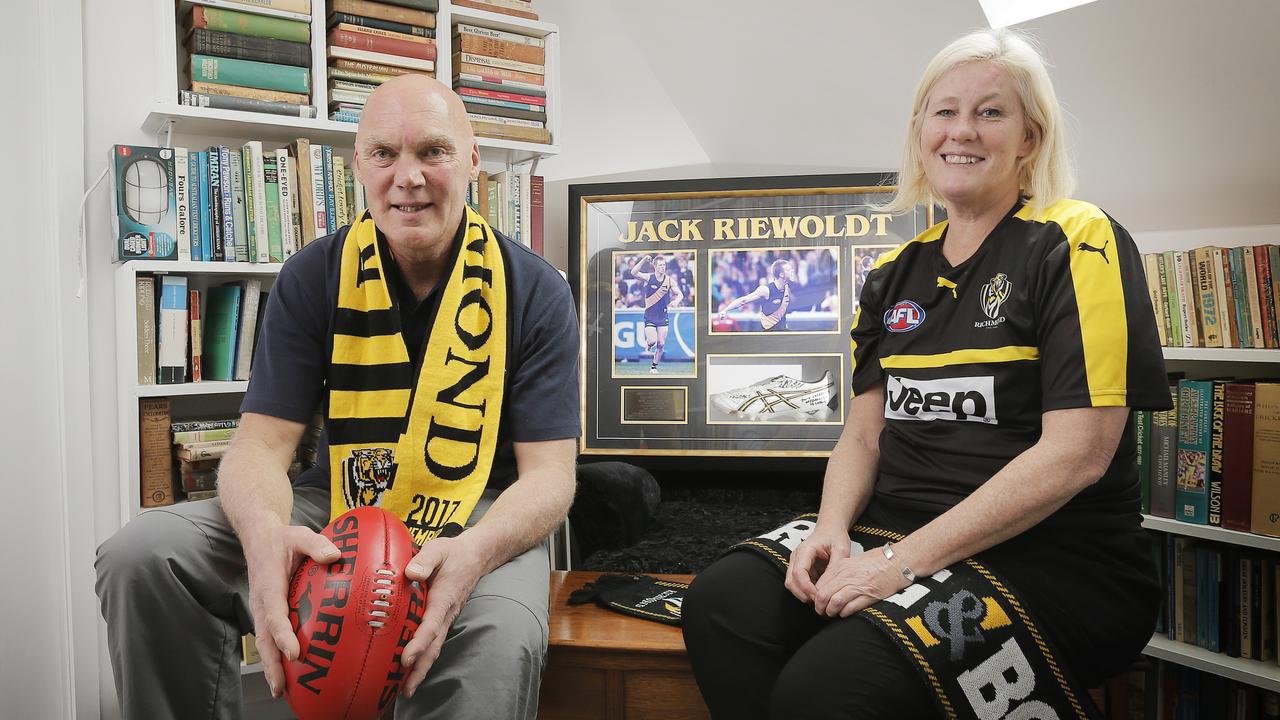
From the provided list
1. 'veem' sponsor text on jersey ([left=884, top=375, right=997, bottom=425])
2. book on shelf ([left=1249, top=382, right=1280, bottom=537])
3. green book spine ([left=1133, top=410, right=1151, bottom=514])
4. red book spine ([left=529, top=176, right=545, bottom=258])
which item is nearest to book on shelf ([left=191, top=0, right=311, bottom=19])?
red book spine ([left=529, top=176, right=545, bottom=258])

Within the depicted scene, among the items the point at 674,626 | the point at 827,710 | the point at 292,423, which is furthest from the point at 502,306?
the point at 827,710

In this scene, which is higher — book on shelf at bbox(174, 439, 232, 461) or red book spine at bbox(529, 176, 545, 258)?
red book spine at bbox(529, 176, 545, 258)

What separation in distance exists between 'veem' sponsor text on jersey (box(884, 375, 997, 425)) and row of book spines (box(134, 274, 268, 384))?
5.09ft

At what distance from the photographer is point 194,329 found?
212 centimetres

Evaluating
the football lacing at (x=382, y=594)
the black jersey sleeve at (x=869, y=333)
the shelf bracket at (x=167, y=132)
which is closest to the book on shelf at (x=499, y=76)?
the shelf bracket at (x=167, y=132)

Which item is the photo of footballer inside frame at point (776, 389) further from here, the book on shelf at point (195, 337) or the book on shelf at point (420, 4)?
the book on shelf at point (195, 337)

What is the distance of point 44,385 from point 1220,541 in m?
2.58

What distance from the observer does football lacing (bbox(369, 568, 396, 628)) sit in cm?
118

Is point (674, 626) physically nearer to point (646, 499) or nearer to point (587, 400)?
point (646, 499)

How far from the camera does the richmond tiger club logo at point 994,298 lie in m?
1.36

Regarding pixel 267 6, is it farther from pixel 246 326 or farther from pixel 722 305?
pixel 722 305

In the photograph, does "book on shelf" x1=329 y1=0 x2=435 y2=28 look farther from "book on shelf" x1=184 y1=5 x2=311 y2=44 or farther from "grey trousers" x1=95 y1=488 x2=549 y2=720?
"grey trousers" x1=95 y1=488 x2=549 y2=720

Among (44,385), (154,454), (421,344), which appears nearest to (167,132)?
(44,385)

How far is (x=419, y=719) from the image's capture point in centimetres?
125
